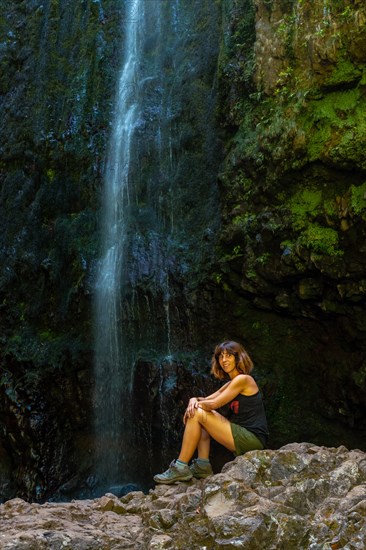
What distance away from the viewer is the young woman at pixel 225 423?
481cm

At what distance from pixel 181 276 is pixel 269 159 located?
2.43 meters

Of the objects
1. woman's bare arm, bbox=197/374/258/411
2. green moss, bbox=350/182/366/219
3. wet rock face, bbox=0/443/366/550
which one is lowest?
wet rock face, bbox=0/443/366/550

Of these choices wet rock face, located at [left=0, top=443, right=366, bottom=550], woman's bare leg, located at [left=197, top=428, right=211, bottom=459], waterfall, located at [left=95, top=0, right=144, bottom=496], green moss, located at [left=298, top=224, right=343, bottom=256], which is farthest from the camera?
waterfall, located at [left=95, top=0, right=144, bottom=496]

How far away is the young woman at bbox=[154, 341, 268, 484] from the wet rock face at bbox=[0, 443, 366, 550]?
0.16m

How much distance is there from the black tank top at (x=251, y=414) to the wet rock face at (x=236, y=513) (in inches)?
15.0

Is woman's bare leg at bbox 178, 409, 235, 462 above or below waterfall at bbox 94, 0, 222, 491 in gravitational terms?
below

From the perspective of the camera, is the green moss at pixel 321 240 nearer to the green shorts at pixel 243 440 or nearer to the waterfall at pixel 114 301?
the green shorts at pixel 243 440

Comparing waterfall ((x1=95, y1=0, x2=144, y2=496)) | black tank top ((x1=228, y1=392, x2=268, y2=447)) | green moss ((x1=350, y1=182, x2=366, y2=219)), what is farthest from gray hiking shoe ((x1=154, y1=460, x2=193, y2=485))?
waterfall ((x1=95, y1=0, x2=144, y2=496))

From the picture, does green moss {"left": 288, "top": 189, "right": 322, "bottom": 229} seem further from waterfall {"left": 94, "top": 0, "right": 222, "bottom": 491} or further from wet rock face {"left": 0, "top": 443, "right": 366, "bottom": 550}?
wet rock face {"left": 0, "top": 443, "right": 366, "bottom": 550}

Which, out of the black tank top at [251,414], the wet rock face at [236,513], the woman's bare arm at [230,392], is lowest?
the wet rock face at [236,513]

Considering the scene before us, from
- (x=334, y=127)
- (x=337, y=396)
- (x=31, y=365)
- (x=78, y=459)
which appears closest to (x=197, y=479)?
(x=337, y=396)

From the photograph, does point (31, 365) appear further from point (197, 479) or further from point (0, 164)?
point (197, 479)

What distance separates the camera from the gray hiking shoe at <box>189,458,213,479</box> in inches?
188

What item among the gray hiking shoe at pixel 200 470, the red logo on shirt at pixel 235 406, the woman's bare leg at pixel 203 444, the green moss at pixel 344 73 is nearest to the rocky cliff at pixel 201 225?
the green moss at pixel 344 73
